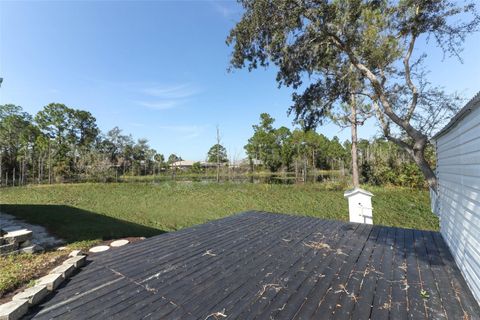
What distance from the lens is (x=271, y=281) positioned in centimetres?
226

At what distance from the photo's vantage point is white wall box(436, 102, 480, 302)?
2.01 meters

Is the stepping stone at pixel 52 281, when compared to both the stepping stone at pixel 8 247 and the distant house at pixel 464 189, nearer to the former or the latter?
the stepping stone at pixel 8 247

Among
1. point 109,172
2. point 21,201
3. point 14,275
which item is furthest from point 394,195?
point 109,172

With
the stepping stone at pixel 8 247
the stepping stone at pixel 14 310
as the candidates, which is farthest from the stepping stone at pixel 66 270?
the stepping stone at pixel 8 247

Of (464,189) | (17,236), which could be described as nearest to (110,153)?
(17,236)

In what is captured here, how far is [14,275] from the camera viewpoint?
10.4ft

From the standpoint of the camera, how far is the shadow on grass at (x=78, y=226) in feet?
18.2

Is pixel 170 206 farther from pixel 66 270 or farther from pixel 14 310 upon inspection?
pixel 14 310

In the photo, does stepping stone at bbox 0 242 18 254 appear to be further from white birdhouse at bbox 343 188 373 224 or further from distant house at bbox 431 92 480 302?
white birdhouse at bbox 343 188 373 224

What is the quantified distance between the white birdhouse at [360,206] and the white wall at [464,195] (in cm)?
185

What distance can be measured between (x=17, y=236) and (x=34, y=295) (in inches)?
128

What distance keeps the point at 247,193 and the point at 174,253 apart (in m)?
9.27

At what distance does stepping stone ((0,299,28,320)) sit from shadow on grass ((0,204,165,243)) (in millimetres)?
3722

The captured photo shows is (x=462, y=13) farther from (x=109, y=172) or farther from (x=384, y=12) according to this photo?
(x=109, y=172)
